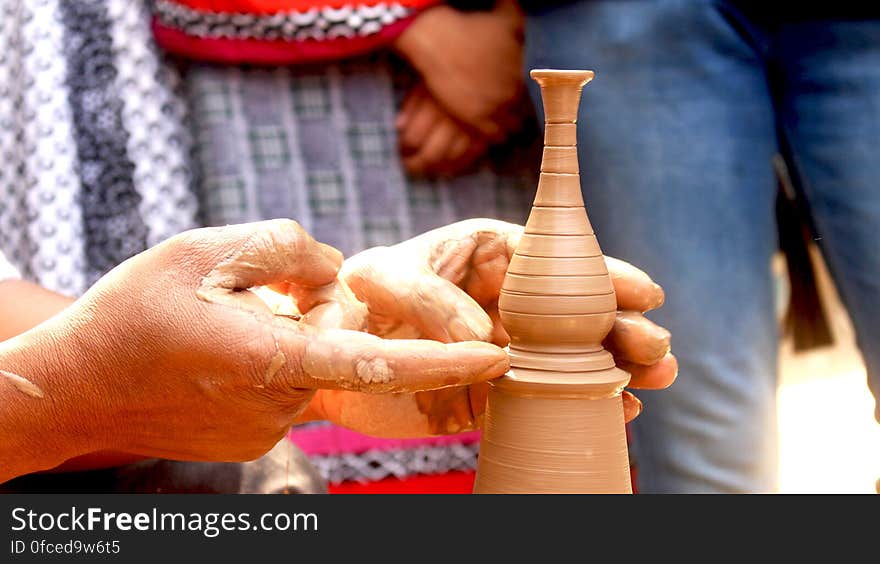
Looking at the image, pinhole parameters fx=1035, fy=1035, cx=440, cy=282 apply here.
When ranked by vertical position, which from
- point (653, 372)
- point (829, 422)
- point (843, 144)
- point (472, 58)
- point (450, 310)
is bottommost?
point (829, 422)

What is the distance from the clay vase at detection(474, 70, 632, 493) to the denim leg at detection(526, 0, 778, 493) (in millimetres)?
433

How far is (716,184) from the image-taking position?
1.40m

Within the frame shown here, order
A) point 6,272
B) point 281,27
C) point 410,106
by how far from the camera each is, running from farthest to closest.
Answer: point 410,106 → point 281,27 → point 6,272

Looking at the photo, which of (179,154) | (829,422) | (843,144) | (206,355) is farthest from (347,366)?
(829,422)

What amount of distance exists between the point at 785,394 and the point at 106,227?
2160mm

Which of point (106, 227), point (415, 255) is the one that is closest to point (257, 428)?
point (415, 255)

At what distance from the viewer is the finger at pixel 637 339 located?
1060 millimetres

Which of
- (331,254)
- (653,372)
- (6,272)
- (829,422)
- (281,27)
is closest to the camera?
(331,254)

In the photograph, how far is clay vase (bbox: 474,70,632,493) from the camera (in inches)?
38.1

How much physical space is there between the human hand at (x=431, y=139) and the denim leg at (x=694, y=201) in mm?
361

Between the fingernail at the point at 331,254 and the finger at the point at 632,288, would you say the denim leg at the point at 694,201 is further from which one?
the fingernail at the point at 331,254

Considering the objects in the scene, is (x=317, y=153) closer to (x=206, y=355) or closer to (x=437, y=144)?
(x=437, y=144)

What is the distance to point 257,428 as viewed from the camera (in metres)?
0.97

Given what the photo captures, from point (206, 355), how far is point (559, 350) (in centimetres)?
33
